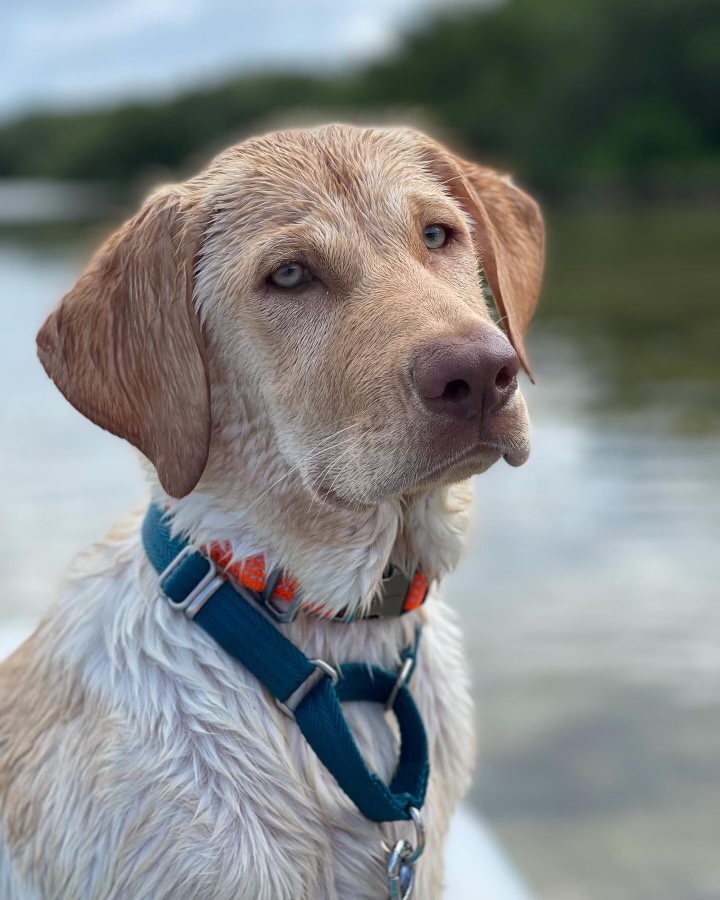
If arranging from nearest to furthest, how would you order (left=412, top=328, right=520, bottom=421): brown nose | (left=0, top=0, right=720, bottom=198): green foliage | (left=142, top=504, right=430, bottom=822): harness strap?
(left=412, top=328, right=520, bottom=421): brown nose < (left=142, top=504, right=430, bottom=822): harness strap < (left=0, top=0, right=720, bottom=198): green foliage

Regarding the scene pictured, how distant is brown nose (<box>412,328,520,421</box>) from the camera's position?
7.75ft

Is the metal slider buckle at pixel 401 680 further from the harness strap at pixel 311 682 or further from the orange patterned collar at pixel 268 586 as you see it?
the orange patterned collar at pixel 268 586

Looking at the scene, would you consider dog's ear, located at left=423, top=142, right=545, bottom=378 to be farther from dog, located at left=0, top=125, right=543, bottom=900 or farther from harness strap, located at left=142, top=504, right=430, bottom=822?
harness strap, located at left=142, top=504, right=430, bottom=822

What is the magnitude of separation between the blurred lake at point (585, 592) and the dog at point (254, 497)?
1.76 feet

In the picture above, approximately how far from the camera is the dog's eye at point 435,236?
2844mm

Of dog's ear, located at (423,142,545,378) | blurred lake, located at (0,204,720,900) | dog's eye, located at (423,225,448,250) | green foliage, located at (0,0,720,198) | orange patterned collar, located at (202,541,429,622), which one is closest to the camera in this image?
orange patterned collar, located at (202,541,429,622)

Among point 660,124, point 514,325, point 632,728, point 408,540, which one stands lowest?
point 660,124

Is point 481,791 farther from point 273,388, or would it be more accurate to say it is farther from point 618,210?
point 618,210

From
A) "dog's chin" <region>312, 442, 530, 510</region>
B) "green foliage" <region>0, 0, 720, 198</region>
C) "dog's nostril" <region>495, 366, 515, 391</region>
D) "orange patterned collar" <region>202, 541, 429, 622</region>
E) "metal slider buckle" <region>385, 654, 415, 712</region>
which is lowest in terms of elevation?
"green foliage" <region>0, 0, 720, 198</region>

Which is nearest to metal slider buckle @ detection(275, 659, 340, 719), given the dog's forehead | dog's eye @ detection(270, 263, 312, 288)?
dog's eye @ detection(270, 263, 312, 288)

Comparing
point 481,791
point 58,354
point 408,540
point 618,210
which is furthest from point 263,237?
point 618,210

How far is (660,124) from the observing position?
199 ft

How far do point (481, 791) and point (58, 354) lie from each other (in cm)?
288

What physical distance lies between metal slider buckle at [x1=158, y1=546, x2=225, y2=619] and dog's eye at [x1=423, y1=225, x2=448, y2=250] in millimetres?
881
